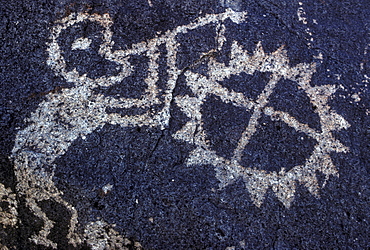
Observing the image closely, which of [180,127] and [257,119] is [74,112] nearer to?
[180,127]

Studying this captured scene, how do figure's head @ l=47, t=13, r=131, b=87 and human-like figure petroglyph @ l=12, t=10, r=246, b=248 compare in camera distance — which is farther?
figure's head @ l=47, t=13, r=131, b=87

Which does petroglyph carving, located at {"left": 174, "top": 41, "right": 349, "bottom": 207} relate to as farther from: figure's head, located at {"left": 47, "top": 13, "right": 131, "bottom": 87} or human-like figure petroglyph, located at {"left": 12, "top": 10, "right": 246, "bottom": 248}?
figure's head, located at {"left": 47, "top": 13, "right": 131, "bottom": 87}

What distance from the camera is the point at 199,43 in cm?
117

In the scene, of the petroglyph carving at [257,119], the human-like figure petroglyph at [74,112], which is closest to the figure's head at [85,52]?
the human-like figure petroglyph at [74,112]

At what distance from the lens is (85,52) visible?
1.12m

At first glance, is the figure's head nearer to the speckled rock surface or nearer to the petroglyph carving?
the speckled rock surface

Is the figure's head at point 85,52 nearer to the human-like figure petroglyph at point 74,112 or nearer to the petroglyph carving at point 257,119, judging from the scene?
the human-like figure petroglyph at point 74,112

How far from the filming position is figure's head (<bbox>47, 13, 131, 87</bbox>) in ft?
3.60

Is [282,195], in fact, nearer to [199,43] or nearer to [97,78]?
[199,43]

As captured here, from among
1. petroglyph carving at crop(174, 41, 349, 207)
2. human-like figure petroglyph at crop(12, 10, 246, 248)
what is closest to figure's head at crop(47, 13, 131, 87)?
human-like figure petroglyph at crop(12, 10, 246, 248)

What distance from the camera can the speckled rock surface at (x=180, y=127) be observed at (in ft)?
3.24

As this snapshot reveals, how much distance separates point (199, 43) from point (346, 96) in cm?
50

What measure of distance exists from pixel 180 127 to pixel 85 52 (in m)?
0.37

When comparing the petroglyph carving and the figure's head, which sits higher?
the figure's head
